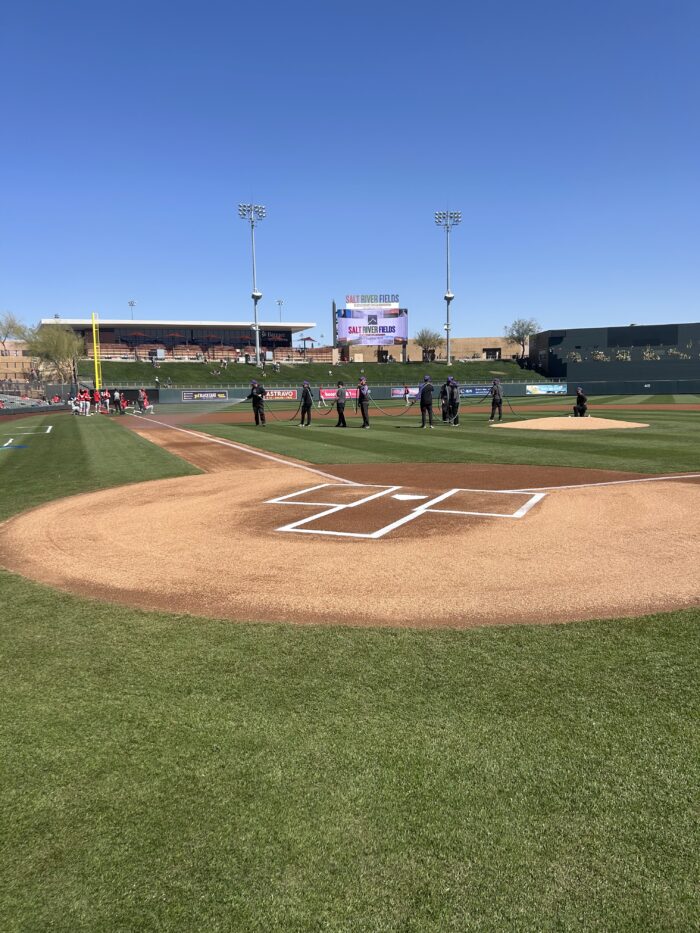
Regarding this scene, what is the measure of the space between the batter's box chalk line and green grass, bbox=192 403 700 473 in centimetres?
389

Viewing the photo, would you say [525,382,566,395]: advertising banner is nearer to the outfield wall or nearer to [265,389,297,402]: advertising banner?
the outfield wall

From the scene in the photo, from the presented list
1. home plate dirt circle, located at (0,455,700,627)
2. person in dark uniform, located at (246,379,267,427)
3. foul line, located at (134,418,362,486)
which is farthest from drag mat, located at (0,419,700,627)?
person in dark uniform, located at (246,379,267,427)

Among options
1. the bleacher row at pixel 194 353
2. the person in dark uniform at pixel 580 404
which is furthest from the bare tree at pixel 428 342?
the person in dark uniform at pixel 580 404

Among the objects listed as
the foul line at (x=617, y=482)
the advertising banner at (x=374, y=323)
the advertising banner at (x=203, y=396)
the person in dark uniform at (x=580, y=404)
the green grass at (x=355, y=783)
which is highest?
the advertising banner at (x=374, y=323)

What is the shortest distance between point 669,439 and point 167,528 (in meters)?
15.7

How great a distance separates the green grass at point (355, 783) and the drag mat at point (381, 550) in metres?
0.70

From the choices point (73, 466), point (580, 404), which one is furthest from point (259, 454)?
point (580, 404)

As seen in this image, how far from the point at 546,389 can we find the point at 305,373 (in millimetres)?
37405

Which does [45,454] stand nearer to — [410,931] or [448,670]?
[448,670]

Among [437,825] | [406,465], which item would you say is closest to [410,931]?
[437,825]

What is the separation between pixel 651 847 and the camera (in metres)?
2.30

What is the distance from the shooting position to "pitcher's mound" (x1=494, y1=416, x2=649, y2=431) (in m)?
22.2

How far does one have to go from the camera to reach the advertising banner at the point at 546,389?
5970 cm

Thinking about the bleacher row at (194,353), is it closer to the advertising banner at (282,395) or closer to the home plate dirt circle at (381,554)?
the advertising banner at (282,395)
